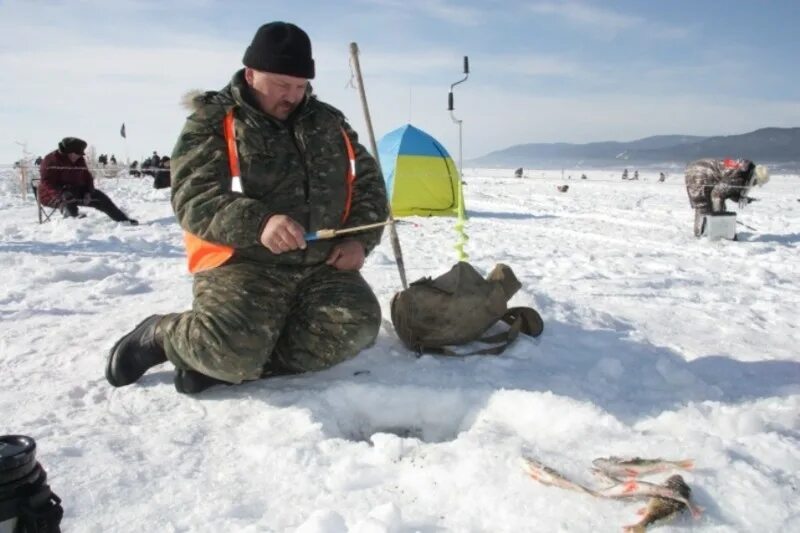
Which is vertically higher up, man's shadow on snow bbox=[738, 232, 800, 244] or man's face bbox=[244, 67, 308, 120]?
man's face bbox=[244, 67, 308, 120]

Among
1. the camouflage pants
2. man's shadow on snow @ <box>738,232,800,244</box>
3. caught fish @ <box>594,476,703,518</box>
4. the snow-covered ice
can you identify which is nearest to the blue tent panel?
man's shadow on snow @ <box>738,232,800,244</box>

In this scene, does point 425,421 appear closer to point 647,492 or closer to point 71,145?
point 647,492

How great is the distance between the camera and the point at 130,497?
5.53 ft

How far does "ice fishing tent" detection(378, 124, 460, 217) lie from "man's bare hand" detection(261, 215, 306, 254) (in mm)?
7655

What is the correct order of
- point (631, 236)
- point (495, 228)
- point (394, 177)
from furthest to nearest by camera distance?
1. point (394, 177)
2. point (495, 228)
3. point (631, 236)

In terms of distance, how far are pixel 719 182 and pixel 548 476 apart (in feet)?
26.1

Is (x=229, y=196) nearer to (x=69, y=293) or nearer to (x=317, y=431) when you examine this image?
(x=317, y=431)

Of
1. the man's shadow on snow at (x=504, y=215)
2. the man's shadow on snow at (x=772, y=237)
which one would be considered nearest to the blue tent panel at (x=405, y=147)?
the man's shadow on snow at (x=504, y=215)

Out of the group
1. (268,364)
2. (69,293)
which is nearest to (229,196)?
(268,364)

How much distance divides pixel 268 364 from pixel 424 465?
1.09 meters

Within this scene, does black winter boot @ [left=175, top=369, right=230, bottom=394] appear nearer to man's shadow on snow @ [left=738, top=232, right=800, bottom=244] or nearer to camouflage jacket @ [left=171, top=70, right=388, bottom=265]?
camouflage jacket @ [left=171, top=70, right=388, bottom=265]

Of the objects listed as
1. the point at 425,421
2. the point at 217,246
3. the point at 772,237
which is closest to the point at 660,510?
the point at 425,421

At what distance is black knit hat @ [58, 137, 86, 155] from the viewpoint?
9.53m

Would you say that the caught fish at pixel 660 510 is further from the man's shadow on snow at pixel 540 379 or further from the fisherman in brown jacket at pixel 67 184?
the fisherman in brown jacket at pixel 67 184
